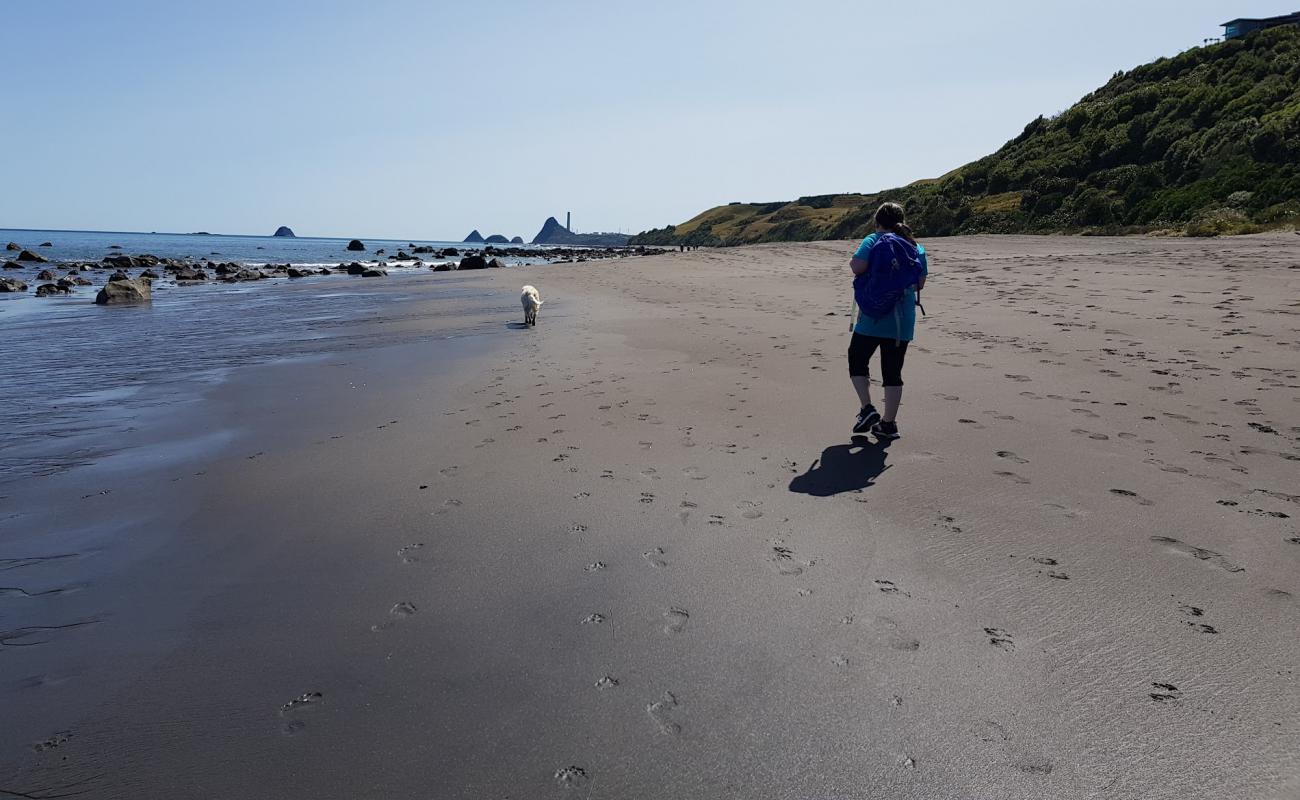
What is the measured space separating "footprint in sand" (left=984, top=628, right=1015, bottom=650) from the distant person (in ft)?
9.00

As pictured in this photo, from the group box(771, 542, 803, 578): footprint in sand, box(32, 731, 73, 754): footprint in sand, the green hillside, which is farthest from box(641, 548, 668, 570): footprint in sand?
the green hillside

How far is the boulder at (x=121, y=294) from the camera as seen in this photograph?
19.5m

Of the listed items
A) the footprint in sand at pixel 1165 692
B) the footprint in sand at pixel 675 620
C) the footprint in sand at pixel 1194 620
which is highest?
the footprint in sand at pixel 1194 620

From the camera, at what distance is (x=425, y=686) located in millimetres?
2715

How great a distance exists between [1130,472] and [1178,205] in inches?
996

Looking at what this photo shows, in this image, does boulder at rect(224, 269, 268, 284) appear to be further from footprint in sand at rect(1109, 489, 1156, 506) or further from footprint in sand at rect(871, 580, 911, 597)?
footprint in sand at rect(1109, 489, 1156, 506)

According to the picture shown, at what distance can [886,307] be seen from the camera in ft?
18.8

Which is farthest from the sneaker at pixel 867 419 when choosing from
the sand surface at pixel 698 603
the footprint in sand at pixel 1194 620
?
the footprint in sand at pixel 1194 620

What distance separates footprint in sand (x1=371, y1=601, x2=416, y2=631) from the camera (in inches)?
124

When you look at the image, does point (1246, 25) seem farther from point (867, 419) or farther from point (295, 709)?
point (295, 709)

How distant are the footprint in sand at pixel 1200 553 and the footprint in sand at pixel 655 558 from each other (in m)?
2.50

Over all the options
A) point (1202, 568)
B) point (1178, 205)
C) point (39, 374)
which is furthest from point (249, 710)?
point (1178, 205)

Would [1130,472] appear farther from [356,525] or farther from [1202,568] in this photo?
[356,525]

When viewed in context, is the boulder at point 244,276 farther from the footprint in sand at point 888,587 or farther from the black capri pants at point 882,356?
the footprint in sand at point 888,587
